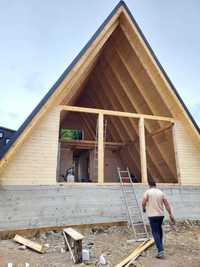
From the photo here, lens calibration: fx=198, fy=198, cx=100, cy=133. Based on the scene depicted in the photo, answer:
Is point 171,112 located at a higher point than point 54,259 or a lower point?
higher

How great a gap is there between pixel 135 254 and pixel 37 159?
11.2ft

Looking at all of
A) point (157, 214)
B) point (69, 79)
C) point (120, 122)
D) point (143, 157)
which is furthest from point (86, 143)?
point (157, 214)

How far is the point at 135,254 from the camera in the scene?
361 centimetres

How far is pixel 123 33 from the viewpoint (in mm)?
7156

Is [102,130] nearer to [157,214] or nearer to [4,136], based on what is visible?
[157,214]

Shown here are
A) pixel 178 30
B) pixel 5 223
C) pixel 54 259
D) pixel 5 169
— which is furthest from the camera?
pixel 178 30

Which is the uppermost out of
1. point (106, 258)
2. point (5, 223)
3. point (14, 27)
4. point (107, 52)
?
point (14, 27)

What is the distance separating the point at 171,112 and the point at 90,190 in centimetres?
415

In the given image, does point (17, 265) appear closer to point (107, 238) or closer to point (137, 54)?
point (107, 238)

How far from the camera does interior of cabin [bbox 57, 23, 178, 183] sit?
7.36 m

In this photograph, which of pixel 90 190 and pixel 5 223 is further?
pixel 90 190

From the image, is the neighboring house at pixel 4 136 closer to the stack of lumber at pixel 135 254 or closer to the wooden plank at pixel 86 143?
the wooden plank at pixel 86 143

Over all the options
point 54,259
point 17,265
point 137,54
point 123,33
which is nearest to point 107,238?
point 54,259

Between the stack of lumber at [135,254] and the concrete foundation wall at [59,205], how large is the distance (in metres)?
1.55
